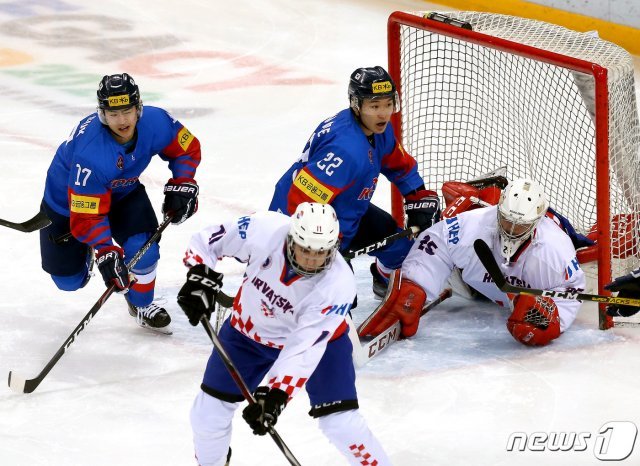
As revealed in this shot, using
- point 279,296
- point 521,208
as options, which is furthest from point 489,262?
point 279,296

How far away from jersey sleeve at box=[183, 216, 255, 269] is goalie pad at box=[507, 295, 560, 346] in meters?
1.30

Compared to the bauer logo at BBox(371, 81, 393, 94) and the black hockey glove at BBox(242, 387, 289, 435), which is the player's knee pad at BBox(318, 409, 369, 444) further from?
the bauer logo at BBox(371, 81, 393, 94)

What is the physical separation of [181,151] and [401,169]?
2.57 ft

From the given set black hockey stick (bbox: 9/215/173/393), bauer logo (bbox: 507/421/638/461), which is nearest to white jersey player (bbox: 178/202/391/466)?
bauer logo (bbox: 507/421/638/461)

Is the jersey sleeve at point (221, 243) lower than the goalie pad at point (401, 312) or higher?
higher

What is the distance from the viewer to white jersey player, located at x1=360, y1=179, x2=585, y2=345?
4.26 metres

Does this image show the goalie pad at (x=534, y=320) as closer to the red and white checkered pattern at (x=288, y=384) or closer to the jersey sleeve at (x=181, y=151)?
the jersey sleeve at (x=181, y=151)

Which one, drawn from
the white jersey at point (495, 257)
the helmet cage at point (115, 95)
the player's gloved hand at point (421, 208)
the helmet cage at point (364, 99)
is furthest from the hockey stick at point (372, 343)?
the helmet cage at point (115, 95)

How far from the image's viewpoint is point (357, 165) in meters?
4.23

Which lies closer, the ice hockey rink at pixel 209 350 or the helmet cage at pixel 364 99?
the ice hockey rink at pixel 209 350

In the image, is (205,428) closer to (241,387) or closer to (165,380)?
(241,387)

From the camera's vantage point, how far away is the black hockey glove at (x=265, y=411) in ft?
10.2

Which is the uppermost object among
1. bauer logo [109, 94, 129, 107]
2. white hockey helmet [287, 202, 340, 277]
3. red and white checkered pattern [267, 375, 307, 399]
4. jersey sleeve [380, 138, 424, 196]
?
bauer logo [109, 94, 129, 107]

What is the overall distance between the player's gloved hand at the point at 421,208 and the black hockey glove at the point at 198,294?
52.6 inches
